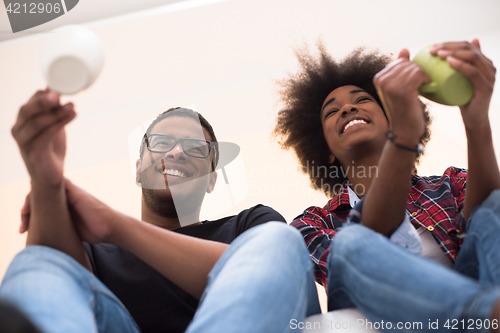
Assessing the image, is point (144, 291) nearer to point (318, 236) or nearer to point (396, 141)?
point (318, 236)

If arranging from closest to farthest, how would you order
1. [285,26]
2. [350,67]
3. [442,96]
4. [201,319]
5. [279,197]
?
[201,319], [442,96], [350,67], [279,197], [285,26]

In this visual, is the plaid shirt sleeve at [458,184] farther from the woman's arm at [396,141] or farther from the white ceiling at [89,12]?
the white ceiling at [89,12]

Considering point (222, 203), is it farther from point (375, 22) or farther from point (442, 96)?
point (375, 22)

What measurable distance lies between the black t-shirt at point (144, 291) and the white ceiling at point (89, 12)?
5.58ft

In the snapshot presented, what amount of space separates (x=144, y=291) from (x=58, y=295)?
41 cm

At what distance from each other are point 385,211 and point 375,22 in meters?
2.07

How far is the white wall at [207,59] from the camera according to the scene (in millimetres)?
2238

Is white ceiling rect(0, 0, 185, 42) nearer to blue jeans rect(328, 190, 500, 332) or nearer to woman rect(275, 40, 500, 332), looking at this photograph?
woman rect(275, 40, 500, 332)

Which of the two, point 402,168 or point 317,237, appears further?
point 317,237

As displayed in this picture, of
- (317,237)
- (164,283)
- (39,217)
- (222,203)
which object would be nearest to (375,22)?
(222,203)

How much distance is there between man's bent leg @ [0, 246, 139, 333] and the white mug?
0.88 feet

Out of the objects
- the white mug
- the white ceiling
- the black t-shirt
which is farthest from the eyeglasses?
the white ceiling

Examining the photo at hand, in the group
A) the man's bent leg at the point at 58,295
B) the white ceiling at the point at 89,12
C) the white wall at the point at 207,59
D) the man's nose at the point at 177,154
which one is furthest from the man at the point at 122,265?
the white ceiling at the point at 89,12

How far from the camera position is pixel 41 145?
656mm
